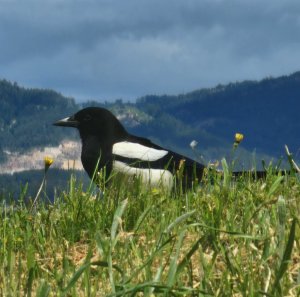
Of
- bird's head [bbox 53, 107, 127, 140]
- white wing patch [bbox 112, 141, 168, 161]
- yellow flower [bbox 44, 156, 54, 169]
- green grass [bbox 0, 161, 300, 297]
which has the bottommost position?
green grass [bbox 0, 161, 300, 297]

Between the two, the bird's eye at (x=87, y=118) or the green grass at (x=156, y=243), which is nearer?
the green grass at (x=156, y=243)

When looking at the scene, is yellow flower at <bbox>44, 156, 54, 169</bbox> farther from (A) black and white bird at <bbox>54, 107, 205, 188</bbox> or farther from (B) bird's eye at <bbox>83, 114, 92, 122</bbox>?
(B) bird's eye at <bbox>83, 114, 92, 122</bbox>

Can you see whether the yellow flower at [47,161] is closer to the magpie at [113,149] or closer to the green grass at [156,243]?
the green grass at [156,243]

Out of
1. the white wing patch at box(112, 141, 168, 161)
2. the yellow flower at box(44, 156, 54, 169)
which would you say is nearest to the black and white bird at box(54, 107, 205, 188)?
the white wing patch at box(112, 141, 168, 161)

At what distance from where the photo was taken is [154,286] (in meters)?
3.03

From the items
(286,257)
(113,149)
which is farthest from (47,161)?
(113,149)

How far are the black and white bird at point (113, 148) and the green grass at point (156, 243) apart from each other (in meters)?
4.83

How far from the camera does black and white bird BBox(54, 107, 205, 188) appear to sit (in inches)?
467

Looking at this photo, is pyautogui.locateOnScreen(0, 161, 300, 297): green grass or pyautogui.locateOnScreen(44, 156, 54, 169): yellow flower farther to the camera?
pyautogui.locateOnScreen(44, 156, 54, 169): yellow flower

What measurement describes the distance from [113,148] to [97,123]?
32.3 inches

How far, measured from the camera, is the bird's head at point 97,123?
12.8 m

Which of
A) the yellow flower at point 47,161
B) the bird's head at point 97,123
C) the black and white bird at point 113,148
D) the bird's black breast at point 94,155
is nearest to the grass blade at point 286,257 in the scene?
the yellow flower at point 47,161

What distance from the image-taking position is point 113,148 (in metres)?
12.6

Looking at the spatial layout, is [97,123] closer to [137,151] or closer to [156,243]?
[137,151]
